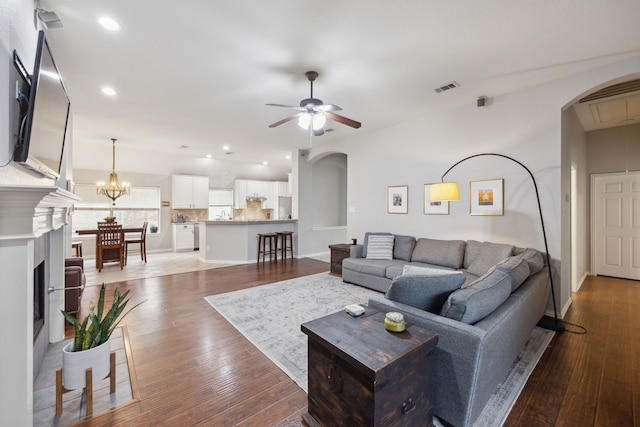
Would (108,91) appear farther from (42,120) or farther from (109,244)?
(109,244)

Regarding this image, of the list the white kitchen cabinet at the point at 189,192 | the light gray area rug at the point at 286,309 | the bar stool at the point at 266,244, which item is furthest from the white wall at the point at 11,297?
the white kitchen cabinet at the point at 189,192

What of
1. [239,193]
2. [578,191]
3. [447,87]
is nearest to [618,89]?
[578,191]

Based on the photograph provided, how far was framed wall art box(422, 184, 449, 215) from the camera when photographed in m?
4.29

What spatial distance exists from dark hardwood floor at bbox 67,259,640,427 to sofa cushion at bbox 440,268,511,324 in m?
0.70

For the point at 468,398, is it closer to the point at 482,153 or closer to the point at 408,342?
the point at 408,342

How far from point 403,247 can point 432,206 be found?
84 cm

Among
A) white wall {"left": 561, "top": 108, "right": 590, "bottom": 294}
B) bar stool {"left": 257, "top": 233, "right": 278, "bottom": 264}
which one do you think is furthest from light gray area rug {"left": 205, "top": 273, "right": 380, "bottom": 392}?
white wall {"left": 561, "top": 108, "right": 590, "bottom": 294}

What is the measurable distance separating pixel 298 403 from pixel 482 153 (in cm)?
390

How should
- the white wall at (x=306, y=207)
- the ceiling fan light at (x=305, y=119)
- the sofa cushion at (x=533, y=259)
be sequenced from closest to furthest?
the sofa cushion at (x=533, y=259) → the ceiling fan light at (x=305, y=119) → the white wall at (x=306, y=207)

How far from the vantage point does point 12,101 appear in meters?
1.43

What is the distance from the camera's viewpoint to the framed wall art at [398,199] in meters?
4.82

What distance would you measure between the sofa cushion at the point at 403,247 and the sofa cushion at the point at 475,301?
8.41 feet

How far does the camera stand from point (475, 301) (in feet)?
5.33

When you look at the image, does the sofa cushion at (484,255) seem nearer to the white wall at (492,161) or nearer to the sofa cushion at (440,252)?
the sofa cushion at (440,252)
